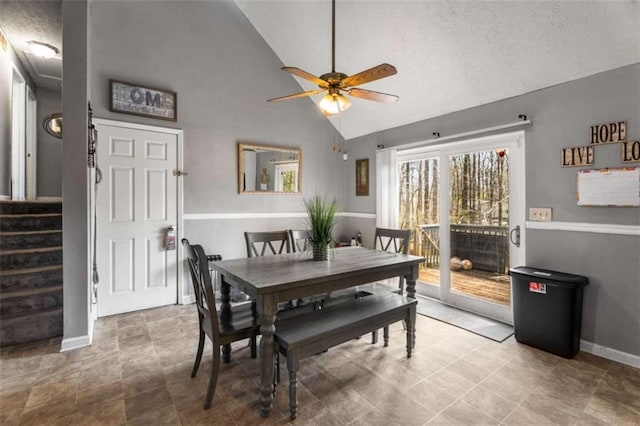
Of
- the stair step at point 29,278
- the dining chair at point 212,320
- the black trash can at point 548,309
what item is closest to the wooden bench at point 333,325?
the dining chair at point 212,320

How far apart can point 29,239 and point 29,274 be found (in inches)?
16.7

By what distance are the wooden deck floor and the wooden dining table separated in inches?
53.0

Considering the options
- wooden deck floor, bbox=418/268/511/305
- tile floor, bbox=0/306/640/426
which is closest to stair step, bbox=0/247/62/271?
tile floor, bbox=0/306/640/426

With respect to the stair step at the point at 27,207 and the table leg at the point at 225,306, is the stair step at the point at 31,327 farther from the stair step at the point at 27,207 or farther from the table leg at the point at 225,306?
the table leg at the point at 225,306

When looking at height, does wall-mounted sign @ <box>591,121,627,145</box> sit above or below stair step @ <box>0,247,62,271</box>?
above

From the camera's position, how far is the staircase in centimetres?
279

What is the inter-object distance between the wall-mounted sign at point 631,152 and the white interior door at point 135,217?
4.47m

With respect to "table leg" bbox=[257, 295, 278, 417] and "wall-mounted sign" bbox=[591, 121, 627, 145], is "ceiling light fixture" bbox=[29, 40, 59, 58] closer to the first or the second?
"table leg" bbox=[257, 295, 278, 417]

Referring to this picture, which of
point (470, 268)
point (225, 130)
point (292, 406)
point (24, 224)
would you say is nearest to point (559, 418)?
point (292, 406)

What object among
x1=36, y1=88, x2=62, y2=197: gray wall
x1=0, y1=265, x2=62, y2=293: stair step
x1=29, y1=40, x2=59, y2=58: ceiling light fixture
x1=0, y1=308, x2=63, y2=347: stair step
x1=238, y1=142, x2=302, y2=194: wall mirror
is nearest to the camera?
x1=0, y1=308, x2=63, y2=347: stair step

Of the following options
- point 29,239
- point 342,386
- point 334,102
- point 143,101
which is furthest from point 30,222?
point 342,386

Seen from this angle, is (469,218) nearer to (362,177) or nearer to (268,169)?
(362,177)

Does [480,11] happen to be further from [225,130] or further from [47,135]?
[47,135]

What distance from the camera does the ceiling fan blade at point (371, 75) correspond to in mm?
2092
